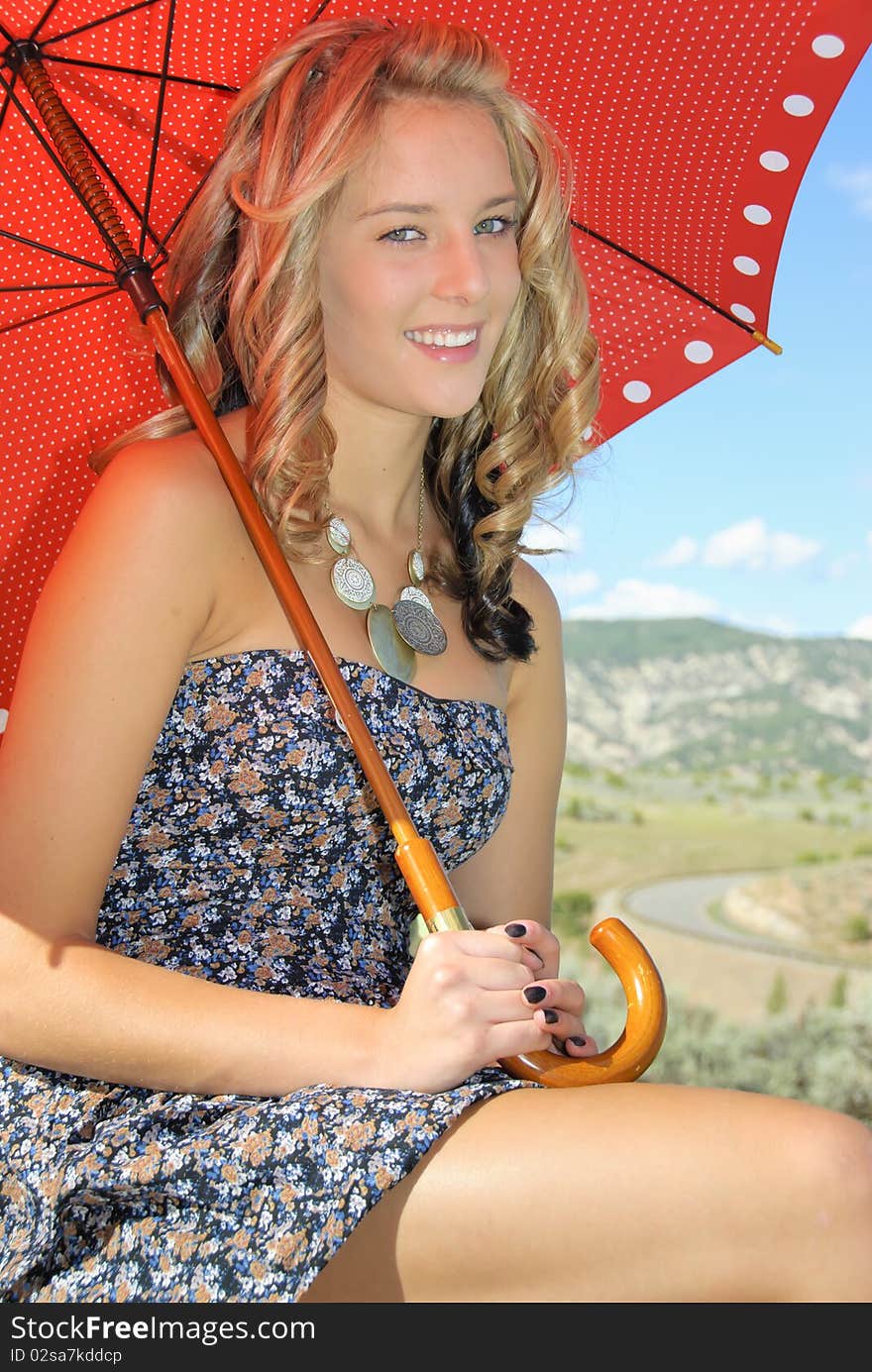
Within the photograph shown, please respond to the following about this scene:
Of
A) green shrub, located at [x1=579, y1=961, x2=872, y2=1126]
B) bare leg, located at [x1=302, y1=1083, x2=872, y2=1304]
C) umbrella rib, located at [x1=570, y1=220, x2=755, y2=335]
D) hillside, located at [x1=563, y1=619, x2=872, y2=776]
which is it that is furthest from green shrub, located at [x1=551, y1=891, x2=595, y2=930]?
bare leg, located at [x1=302, y1=1083, x2=872, y2=1304]

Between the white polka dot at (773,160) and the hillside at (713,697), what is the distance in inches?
163

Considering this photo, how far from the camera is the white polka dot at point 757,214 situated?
2.30 metres

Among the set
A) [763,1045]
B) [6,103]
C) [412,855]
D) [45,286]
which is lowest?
[763,1045]

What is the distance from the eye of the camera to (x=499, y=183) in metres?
2.11

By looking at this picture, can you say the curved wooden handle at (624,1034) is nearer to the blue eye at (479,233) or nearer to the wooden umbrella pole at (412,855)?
the wooden umbrella pole at (412,855)

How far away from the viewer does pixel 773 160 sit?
2236 mm

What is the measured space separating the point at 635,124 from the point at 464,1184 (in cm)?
162

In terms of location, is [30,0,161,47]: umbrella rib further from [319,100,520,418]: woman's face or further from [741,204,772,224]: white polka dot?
[741,204,772,224]: white polka dot

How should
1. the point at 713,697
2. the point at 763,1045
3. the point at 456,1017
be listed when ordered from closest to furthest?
1. the point at 456,1017
2. the point at 763,1045
3. the point at 713,697

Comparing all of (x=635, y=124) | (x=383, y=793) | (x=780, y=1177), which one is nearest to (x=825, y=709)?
(x=635, y=124)

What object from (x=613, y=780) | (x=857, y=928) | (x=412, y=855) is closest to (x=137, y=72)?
(x=412, y=855)

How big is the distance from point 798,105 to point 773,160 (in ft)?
0.32

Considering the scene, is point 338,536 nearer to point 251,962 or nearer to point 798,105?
point 251,962

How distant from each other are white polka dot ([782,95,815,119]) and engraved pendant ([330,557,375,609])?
3.03 feet
